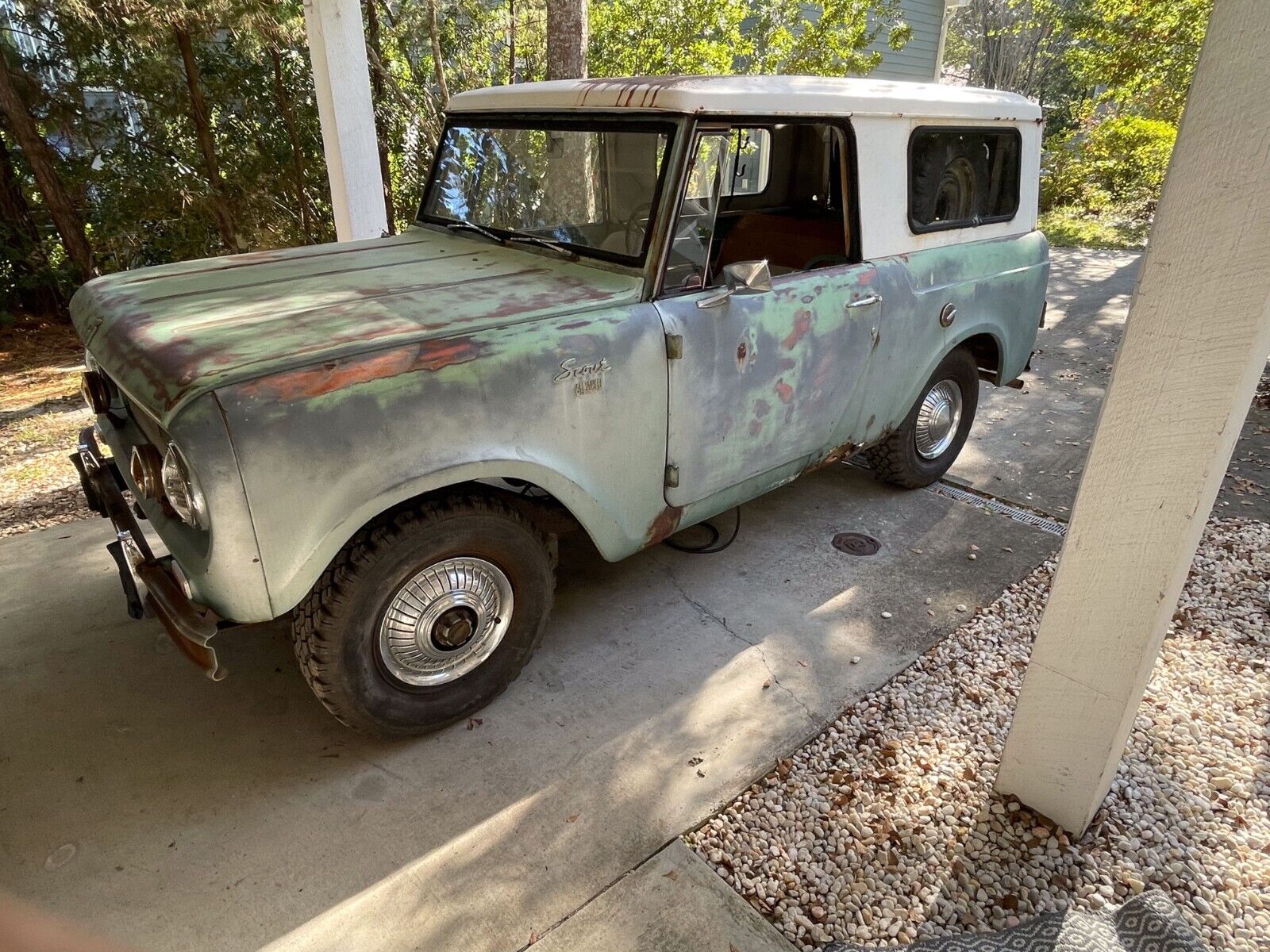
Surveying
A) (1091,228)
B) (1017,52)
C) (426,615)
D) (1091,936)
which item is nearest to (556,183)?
(426,615)

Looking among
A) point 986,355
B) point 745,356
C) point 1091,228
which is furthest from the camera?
point 1091,228

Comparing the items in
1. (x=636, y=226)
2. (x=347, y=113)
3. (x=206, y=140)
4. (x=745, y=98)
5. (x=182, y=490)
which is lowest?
(x=182, y=490)

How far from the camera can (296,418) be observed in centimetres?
206

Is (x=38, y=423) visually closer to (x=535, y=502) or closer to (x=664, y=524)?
(x=535, y=502)

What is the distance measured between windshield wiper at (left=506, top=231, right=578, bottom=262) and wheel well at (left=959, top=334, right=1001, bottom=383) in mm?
2418

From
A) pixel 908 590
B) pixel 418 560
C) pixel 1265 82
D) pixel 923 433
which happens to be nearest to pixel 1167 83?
pixel 923 433

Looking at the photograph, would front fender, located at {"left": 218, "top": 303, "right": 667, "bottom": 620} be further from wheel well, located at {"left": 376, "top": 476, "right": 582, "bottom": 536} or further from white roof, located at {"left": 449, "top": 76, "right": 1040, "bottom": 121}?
white roof, located at {"left": 449, "top": 76, "right": 1040, "bottom": 121}

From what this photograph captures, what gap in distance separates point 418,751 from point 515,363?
1383mm

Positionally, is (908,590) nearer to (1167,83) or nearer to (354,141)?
(354,141)

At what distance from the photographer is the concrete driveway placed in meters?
2.20

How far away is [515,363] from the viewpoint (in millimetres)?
2396

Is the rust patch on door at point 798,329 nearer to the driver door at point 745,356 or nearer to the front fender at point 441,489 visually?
the driver door at point 745,356

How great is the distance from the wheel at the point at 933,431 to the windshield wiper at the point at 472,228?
223cm

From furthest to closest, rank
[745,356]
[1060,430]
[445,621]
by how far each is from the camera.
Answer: [1060,430]
[745,356]
[445,621]
